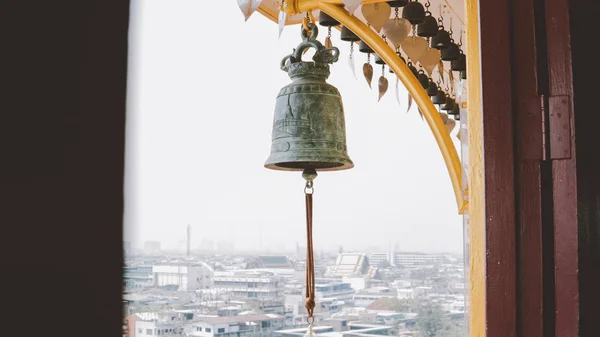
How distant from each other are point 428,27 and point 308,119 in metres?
1.03

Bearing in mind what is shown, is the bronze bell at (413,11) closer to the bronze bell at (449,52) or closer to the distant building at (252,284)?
the bronze bell at (449,52)

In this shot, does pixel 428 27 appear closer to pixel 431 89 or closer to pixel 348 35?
pixel 348 35

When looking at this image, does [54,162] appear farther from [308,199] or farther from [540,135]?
[308,199]

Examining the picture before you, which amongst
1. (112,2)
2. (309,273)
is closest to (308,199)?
(309,273)

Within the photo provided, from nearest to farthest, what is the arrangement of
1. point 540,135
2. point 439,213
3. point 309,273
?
point 540,135 → point 309,273 → point 439,213

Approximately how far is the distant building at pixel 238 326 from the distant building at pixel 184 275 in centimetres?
20

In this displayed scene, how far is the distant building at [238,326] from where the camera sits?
4055 mm

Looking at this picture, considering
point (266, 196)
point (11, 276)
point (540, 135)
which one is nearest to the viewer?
point (11, 276)

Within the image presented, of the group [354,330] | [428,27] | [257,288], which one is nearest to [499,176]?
[428,27]

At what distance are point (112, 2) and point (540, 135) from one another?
1.13 m

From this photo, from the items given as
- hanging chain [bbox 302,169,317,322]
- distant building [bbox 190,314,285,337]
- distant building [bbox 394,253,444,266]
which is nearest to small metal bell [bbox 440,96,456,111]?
distant building [bbox 394,253,444,266]

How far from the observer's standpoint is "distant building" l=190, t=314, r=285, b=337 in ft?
13.3

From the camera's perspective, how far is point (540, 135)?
4.57 feet

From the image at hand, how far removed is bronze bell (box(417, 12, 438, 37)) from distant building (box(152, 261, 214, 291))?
69.5 inches
